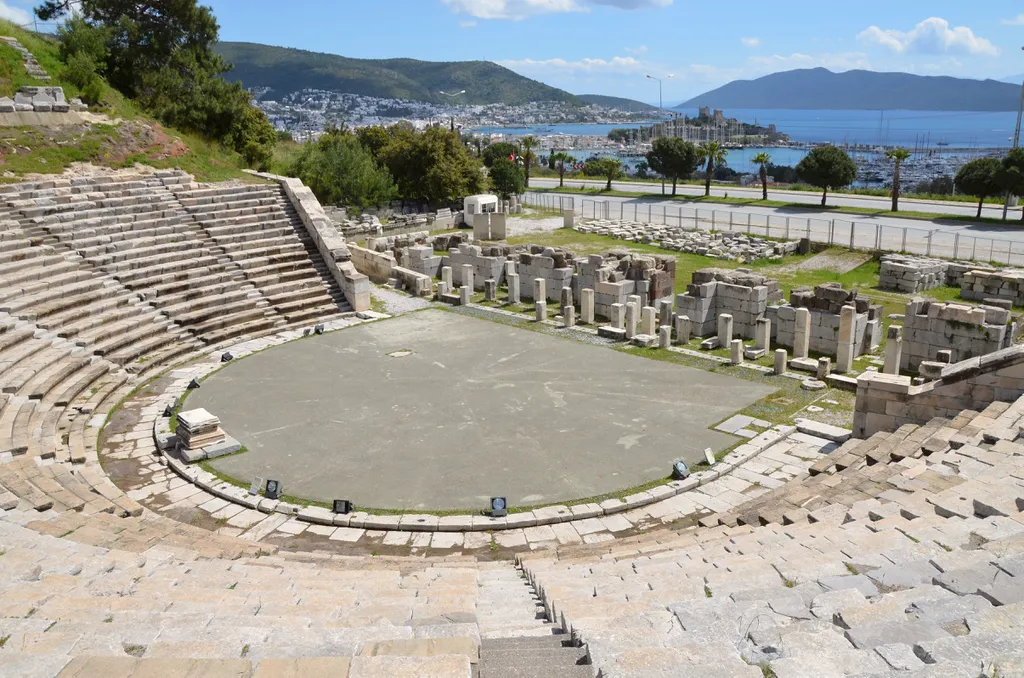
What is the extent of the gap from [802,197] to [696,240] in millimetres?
21525

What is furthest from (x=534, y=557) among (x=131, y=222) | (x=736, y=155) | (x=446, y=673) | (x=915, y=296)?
(x=736, y=155)

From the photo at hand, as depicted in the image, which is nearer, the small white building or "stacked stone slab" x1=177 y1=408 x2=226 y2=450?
"stacked stone slab" x1=177 y1=408 x2=226 y2=450

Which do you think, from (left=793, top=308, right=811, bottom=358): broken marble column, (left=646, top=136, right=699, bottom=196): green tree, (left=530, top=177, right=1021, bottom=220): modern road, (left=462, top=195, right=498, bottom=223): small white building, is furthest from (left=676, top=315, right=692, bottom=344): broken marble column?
(left=646, top=136, right=699, bottom=196): green tree

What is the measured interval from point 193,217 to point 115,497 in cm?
1601

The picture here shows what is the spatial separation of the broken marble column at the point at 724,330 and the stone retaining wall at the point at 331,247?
12.1m

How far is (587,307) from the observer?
25578 millimetres

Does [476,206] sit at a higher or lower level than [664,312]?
higher

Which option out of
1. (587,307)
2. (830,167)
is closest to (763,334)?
(587,307)

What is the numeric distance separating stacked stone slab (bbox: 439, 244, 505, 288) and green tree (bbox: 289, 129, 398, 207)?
17331mm

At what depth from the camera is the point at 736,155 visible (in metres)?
186

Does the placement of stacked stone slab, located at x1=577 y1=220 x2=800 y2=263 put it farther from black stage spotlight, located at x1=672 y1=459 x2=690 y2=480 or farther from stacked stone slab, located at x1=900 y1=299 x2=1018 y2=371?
black stage spotlight, located at x1=672 y1=459 x2=690 y2=480

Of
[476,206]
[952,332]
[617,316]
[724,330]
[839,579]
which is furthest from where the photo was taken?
[476,206]

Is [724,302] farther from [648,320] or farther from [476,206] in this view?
[476,206]

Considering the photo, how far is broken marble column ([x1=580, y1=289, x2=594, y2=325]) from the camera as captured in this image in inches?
1003
